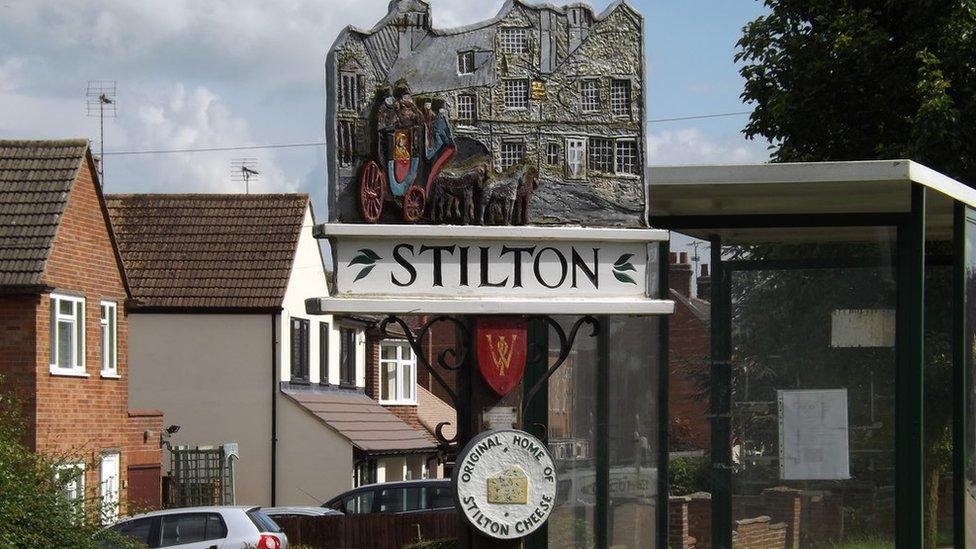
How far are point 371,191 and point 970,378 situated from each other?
5426 mm

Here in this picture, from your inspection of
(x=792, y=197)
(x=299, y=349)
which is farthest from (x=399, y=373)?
(x=792, y=197)

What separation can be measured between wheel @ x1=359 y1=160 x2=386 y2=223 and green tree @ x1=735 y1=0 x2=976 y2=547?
586 inches

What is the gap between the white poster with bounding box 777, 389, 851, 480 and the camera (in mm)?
10758

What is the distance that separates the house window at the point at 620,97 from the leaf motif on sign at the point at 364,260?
1.32m

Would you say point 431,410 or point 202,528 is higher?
point 202,528

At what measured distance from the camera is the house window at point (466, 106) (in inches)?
300

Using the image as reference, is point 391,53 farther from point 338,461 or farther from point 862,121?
point 338,461

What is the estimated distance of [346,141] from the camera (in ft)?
24.5

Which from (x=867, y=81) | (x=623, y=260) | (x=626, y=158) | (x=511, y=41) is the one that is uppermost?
(x=867, y=81)

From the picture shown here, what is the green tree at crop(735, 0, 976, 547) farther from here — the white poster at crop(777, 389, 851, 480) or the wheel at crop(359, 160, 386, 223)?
the wheel at crop(359, 160, 386, 223)

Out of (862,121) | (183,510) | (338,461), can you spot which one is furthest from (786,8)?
(338,461)

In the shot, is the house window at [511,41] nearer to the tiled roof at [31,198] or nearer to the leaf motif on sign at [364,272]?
the leaf motif on sign at [364,272]

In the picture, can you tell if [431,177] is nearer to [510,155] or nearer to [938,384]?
[510,155]

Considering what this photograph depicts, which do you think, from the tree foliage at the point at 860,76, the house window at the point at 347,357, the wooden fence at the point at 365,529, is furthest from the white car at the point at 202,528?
the house window at the point at 347,357
